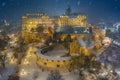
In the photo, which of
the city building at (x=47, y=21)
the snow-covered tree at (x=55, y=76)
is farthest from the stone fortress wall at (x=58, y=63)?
the city building at (x=47, y=21)

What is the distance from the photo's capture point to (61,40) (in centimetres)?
7200

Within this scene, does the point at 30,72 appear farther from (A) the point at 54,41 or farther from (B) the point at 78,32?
(B) the point at 78,32

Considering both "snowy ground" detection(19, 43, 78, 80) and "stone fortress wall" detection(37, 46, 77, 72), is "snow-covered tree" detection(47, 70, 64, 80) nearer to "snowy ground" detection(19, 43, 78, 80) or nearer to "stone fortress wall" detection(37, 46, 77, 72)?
"snowy ground" detection(19, 43, 78, 80)

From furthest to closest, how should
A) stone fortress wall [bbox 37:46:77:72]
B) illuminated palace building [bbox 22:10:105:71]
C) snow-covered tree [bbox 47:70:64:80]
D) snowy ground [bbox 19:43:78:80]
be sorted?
illuminated palace building [bbox 22:10:105:71] < stone fortress wall [bbox 37:46:77:72] < snowy ground [bbox 19:43:78:80] < snow-covered tree [bbox 47:70:64:80]

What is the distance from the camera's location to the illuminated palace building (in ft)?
185

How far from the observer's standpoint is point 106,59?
6153 cm

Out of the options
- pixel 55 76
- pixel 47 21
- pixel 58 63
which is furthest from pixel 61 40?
pixel 47 21

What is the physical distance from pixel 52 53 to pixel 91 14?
13642cm

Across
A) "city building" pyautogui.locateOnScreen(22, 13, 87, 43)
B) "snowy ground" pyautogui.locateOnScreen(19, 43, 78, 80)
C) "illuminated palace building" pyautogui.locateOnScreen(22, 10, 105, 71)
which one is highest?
"city building" pyautogui.locateOnScreen(22, 13, 87, 43)

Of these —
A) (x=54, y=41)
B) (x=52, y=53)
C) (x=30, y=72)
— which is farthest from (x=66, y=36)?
(x=30, y=72)

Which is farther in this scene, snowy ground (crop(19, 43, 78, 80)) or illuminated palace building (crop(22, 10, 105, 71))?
illuminated palace building (crop(22, 10, 105, 71))

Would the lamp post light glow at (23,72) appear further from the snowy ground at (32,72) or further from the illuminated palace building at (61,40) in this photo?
the illuminated palace building at (61,40)

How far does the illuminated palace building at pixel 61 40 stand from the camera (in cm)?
5644

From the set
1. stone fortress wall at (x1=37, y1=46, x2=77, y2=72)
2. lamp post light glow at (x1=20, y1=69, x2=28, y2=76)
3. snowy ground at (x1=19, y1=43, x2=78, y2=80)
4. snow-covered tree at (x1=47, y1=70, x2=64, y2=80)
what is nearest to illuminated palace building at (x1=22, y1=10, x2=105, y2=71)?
stone fortress wall at (x1=37, y1=46, x2=77, y2=72)
